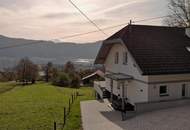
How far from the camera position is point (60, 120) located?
1567 centimetres

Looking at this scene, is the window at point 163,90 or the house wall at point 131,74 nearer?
the window at point 163,90

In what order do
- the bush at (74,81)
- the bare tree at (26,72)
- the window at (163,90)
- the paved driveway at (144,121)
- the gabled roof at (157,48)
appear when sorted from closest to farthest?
the paved driveway at (144,121) < the gabled roof at (157,48) < the window at (163,90) < the bush at (74,81) < the bare tree at (26,72)

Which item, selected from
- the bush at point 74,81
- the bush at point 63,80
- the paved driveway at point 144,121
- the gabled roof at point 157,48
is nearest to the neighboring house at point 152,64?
the gabled roof at point 157,48

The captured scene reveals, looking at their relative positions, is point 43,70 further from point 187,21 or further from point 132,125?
point 132,125

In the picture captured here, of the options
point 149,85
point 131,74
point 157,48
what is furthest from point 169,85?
point 157,48

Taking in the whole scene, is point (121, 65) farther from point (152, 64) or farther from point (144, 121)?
point (144, 121)

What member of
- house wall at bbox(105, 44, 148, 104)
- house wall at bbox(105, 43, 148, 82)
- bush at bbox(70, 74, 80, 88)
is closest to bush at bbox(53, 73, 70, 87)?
bush at bbox(70, 74, 80, 88)

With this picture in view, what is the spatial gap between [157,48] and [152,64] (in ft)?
7.62

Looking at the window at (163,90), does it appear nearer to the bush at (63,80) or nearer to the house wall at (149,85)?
the house wall at (149,85)

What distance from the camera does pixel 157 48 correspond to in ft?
61.2

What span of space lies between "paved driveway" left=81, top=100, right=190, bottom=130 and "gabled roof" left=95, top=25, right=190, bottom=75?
9.22 ft

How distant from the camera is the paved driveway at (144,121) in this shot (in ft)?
41.2

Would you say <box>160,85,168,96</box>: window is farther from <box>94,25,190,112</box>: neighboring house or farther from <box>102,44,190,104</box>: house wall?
<box>102,44,190,104</box>: house wall

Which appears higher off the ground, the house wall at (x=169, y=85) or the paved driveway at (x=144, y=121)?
the house wall at (x=169, y=85)
